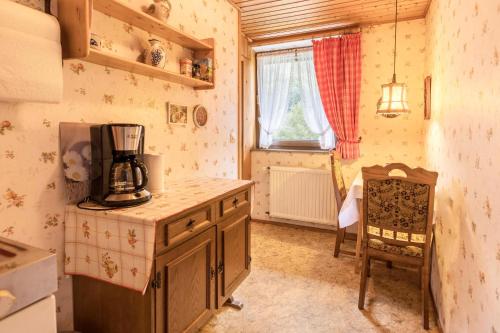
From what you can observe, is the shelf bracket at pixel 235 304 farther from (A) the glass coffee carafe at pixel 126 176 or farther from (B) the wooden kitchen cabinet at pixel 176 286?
(A) the glass coffee carafe at pixel 126 176

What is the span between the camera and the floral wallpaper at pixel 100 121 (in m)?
1.23

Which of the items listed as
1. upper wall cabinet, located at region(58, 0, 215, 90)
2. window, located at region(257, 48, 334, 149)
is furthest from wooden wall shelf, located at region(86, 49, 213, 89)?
window, located at region(257, 48, 334, 149)

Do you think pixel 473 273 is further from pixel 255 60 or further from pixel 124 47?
pixel 255 60

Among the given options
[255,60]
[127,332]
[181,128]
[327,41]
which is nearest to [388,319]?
[127,332]

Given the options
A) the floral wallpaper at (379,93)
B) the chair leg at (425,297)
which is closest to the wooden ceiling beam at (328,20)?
the floral wallpaper at (379,93)

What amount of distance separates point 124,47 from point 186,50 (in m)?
0.57

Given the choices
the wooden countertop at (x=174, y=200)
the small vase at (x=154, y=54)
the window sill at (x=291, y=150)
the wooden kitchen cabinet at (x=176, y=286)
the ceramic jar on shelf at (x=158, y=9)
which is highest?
the ceramic jar on shelf at (x=158, y=9)

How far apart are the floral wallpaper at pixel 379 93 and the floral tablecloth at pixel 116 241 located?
2.50 m

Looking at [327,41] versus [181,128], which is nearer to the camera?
[181,128]

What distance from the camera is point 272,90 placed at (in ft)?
12.4

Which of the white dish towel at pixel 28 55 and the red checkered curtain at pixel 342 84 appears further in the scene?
the red checkered curtain at pixel 342 84

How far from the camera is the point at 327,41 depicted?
3.31m

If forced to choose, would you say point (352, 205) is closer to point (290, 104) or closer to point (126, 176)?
point (290, 104)

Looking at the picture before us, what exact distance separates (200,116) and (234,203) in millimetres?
816
